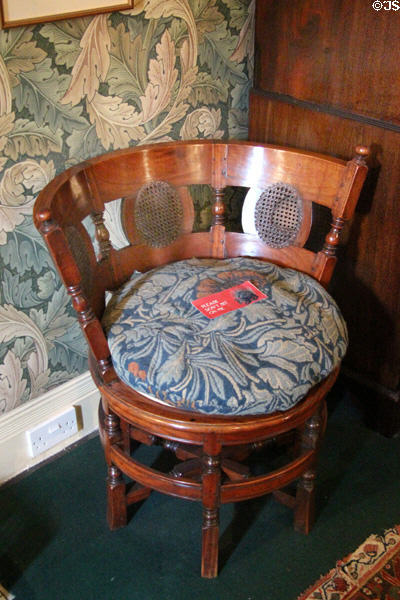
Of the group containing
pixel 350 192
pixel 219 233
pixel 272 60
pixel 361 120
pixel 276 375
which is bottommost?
pixel 276 375

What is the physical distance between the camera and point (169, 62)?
1496 millimetres

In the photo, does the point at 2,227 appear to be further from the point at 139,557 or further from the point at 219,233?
the point at 139,557

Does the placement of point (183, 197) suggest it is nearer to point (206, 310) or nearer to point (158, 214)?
point (158, 214)

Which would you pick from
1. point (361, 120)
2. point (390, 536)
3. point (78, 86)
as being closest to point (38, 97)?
point (78, 86)

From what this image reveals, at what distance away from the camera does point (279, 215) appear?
4.78 ft

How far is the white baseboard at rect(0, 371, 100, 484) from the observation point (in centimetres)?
157

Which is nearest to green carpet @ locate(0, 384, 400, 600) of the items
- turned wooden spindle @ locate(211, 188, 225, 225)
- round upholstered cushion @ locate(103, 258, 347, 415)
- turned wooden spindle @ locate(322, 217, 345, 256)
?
round upholstered cushion @ locate(103, 258, 347, 415)

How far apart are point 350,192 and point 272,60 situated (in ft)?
1.56

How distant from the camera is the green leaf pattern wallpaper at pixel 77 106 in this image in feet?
4.29

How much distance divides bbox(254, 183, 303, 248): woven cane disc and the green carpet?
2.04ft

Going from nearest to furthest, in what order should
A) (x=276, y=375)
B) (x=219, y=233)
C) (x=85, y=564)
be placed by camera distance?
(x=276, y=375) < (x=85, y=564) < (x=219, y=233)

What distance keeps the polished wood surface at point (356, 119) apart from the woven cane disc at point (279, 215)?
210 millimetres

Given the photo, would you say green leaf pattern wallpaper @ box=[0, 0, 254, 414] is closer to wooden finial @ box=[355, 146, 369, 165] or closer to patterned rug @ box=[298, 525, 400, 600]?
wooden finial @ box=[355, 146, 369, 165]

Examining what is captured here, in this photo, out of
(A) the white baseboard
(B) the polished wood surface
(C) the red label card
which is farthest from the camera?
(A) the white baseboard
